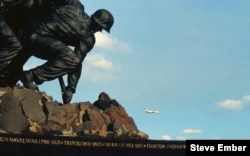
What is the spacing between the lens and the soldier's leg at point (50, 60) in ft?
50.0


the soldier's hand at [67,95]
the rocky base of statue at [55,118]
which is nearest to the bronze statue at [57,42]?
the soldier's hand at [67,95]

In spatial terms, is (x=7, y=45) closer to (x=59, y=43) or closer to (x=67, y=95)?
(x=59, y=43)

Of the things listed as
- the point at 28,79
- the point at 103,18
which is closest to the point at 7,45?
the point at 28,79

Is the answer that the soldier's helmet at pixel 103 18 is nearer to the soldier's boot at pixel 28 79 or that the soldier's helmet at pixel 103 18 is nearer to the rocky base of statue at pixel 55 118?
the rocky base of statue at pixel 55 118

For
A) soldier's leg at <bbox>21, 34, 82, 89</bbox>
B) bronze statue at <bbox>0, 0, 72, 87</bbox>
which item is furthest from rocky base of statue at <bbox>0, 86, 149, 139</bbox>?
bronze statue at <bbox>0, 0, 72, 87</bbox>

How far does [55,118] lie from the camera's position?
14.6 meters

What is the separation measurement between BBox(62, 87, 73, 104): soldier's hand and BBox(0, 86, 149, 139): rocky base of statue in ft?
0.85

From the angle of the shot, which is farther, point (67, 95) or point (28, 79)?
point (67, 95)

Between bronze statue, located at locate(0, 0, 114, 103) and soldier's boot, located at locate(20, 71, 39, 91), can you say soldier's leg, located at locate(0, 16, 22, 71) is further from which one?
soldier's boot, located at locate(20, 71, 39, 91)

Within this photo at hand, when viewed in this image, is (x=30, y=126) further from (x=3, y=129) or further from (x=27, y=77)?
(x=27, y=77)

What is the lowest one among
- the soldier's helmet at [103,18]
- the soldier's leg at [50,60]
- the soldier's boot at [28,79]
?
the soldier's boot at [28,79]

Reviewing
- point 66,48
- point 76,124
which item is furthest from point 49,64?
point 76,124

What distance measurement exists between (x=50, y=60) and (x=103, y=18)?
1614 millimetres

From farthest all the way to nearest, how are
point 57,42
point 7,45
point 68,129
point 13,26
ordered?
point 13,26, point 57,42, point 7,45, point 68,129
